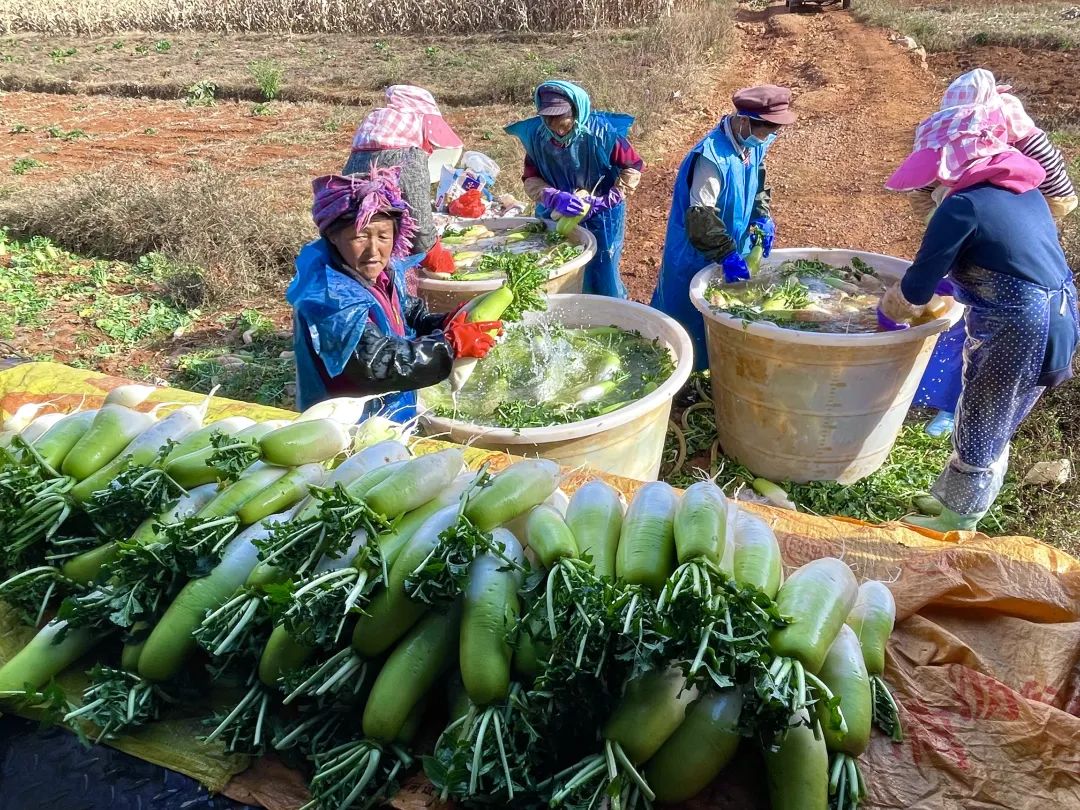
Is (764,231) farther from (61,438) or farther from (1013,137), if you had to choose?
(61,438)

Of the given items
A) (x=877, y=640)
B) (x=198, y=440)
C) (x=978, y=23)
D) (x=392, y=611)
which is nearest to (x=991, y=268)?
(x=877, y=640)

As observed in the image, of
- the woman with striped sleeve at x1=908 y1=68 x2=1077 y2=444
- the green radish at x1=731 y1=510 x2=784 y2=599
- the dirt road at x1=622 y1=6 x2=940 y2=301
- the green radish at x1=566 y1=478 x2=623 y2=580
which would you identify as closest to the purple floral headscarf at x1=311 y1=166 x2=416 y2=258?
the green radish at x1=566 y1=478 x2=623 y2=580

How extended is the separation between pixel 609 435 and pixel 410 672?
1.78 meters

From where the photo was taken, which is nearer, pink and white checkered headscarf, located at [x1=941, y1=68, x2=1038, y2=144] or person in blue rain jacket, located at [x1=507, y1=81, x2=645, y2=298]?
pink and white checkered headscarf, located at [x1=941, y1=68, x2=1038, y2=144]

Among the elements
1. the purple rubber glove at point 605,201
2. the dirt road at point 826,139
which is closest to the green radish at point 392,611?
the purple rubber glove at point 605,201

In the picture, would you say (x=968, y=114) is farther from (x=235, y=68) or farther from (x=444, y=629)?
(x=235, y=68)

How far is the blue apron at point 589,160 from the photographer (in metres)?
5.27

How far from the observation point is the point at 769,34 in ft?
63.7

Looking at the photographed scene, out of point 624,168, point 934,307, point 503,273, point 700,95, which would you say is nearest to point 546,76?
point 700,95

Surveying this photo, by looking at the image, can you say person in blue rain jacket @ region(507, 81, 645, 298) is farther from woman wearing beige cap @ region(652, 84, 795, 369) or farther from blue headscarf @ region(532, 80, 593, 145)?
woman wearing beige cap @ region(652, 84, 795, 369)

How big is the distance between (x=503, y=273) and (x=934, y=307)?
2.45 metres

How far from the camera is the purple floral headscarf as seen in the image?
270 cm

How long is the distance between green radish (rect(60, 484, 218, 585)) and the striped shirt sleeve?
3712 mm

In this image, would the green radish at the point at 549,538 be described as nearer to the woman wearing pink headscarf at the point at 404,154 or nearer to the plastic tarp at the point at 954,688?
the plastic tarp at the point at 954,688
